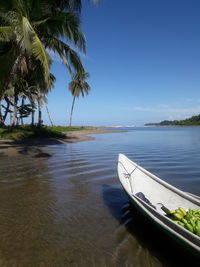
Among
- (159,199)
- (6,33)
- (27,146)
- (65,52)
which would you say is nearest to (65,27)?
(65,52)

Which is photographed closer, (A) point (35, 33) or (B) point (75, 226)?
(B) point (75, 226)

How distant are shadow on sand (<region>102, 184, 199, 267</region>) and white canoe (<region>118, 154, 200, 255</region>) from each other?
1.15 ft

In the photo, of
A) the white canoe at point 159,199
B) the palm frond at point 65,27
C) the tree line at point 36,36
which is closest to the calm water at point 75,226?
the white canoe at point 159,199

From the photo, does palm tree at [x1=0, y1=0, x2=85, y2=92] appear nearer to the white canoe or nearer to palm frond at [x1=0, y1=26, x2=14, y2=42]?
palm frond at [x1=0, y1=26, x2=14, y2=42]

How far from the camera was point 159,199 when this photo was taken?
14.1 ft

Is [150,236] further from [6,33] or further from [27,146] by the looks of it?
→ [27,146]

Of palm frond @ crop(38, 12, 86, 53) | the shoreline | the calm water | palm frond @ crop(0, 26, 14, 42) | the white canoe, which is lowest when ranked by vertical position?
the calm water

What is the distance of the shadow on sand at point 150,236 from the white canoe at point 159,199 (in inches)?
13.8

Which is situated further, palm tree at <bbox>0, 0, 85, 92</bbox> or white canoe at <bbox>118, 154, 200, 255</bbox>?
palm tree at <bbox>0, 0, 85, 92</bbox>

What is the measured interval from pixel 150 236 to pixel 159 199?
1.09m

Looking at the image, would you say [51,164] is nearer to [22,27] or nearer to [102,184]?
[102,184]

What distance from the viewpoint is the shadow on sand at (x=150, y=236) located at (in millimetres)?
2795

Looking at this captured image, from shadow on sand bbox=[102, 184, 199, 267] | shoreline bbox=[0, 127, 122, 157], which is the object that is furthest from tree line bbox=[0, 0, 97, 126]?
shadow on sand bbox=[102, 184, 199, 267]

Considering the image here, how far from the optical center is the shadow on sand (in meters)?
2.79
